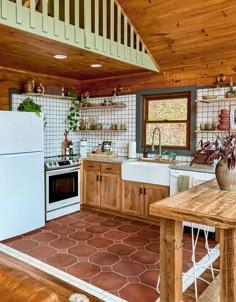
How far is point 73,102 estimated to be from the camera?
223 inches

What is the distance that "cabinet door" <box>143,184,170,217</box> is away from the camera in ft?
13.8

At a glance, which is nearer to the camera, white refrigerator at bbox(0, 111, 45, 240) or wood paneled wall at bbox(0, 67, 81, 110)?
white refrigerator at bbox(0, 111, 45, 240)

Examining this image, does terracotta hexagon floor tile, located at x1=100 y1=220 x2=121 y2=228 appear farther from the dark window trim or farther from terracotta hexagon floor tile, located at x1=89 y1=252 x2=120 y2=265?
the dark window trim

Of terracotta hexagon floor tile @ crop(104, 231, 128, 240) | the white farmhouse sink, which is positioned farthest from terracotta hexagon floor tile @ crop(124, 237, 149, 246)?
the white farmhouse sink

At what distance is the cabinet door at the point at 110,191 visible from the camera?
473cm

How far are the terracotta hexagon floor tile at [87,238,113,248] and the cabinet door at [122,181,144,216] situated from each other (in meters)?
0.91

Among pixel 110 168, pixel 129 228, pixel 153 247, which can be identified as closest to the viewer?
pixel 153 247

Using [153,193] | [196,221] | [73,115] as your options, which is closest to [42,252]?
[153,193]

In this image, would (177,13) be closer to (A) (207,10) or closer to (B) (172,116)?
(A) (207,10)

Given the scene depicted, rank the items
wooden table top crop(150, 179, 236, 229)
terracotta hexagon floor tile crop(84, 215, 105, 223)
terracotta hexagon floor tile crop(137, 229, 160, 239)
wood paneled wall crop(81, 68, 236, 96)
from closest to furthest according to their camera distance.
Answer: wooden table top crop(150, 179, 236, 229)
terracotta hexagon floor tile crop(137, 229, 160, 239)
wood paneled wall crop(81, 68, 236, 96)
terracotta hexagon floor tile crop(84, 215, 105, 223)

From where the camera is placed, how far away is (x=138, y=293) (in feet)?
8.32

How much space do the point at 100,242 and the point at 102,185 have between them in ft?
4.54

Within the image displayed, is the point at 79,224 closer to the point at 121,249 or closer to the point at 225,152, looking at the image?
the point at 121,249

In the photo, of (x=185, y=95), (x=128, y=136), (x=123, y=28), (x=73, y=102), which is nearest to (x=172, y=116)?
(x=185, y=95)
